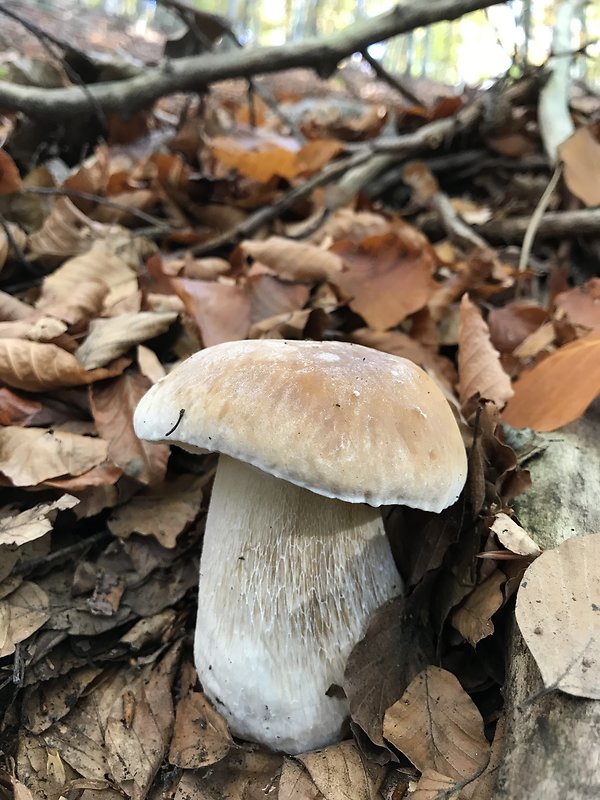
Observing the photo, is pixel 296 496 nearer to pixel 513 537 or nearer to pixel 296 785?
pixel 513 537

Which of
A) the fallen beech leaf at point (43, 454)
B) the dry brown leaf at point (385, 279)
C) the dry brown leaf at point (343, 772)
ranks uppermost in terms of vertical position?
the fallen beech leaf at point (43, 454)

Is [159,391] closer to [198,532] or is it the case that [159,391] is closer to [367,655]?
[198,532]

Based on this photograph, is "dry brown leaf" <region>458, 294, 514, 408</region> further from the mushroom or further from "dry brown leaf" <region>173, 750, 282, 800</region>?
"dry brown leaf" <region>173, 750, 282, 800</region>

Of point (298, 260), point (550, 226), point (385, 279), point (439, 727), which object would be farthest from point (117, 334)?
point (550, 226)

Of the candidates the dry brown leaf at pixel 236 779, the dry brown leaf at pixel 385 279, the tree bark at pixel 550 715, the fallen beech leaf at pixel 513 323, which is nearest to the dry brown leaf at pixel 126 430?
the dry brown leaf at pixel 236 779

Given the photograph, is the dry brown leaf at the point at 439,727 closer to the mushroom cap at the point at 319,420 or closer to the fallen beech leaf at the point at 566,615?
the fallen beech leaf at the point at 566,615

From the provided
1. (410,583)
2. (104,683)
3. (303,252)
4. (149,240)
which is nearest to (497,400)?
(410,583)
